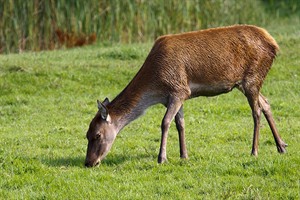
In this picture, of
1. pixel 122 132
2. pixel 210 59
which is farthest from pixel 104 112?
pixel 122 132

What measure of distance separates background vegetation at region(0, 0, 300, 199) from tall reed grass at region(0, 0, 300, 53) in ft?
0.15

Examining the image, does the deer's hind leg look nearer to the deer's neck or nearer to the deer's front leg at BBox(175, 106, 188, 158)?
the deer's front leg at BBox(175, 106, 188, 158)

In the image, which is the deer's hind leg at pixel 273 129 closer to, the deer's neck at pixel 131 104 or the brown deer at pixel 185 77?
the brown deer at pixel 185 77

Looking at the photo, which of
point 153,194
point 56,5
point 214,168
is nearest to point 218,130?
point 214,168

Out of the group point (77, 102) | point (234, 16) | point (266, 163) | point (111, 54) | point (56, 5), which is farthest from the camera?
point (234, 16)

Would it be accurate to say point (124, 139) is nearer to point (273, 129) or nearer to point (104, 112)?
point (104, 112)

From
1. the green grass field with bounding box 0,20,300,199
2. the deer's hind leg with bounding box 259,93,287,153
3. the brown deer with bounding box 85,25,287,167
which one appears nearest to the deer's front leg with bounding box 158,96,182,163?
the brown deer with bounding box 85,25,287,167

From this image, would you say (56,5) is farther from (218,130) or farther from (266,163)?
(266,163)

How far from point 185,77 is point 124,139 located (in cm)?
178

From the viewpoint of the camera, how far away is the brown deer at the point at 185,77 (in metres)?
9.40

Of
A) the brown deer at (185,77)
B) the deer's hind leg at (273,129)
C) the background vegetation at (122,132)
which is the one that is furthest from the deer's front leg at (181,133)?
the deer's hind leg at (273,129)

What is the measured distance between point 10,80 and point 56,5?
380cm

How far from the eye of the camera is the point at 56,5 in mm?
17609

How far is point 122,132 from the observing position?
37.4 feet
